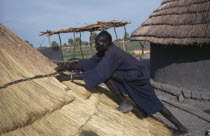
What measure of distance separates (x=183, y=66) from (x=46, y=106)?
4.49 metres

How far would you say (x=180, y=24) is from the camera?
5.60 meters

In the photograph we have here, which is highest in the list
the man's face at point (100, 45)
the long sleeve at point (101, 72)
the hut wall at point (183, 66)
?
the man's face at point (100, 45)

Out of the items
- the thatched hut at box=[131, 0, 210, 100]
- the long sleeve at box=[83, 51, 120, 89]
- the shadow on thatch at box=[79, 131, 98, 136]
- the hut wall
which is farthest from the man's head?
the hut wall

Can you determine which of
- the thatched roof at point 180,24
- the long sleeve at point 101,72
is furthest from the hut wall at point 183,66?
the long sleeve at point 101,72

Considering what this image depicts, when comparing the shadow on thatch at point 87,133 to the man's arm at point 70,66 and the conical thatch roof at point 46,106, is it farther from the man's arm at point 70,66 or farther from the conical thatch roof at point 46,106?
the man's arm at point 70,66

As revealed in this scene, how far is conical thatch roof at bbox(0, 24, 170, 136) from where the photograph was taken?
1.81 m

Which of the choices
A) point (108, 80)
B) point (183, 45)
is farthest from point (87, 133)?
point (183, 45)

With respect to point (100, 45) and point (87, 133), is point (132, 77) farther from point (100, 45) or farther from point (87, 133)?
point (87, 133)

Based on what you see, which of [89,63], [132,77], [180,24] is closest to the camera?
[132,77]

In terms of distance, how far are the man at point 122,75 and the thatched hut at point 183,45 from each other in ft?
8.31

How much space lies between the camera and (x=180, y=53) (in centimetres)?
567

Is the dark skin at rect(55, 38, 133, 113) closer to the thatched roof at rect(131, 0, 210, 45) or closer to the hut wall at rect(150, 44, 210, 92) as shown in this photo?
the thatched roof at rect(131, 0, 210, 45)

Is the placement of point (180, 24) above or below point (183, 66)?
above

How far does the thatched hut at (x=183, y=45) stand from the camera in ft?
17.1
